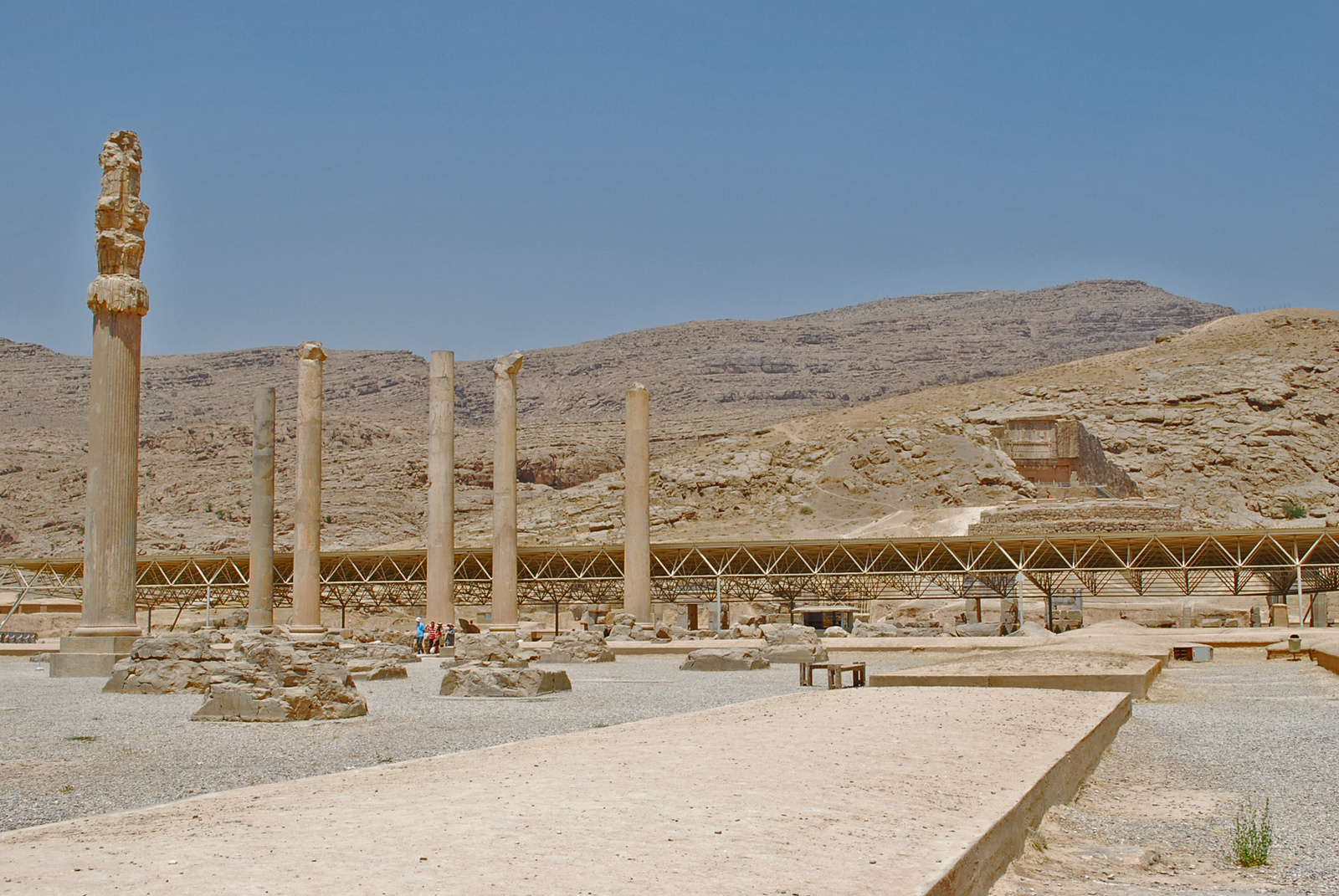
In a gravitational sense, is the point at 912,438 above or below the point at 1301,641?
above

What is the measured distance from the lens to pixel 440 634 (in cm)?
3534

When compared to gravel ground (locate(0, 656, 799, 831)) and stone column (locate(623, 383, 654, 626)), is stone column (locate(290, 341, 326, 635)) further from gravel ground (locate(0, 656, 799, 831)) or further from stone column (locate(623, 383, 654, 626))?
gravel ground (locate(0, 656, 799, 831))

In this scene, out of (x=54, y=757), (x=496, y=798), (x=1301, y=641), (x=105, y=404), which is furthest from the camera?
(x=1301, y=641)

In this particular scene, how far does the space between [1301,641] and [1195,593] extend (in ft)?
71.6

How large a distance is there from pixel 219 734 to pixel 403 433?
121401mm

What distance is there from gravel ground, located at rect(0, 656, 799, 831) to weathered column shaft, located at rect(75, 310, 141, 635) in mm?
1361

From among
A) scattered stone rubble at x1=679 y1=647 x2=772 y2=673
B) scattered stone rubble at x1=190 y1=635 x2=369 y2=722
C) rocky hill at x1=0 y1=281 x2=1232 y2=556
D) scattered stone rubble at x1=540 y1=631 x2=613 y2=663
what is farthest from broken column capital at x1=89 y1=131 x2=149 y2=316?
rocky hill at x1=0 y1=281 x2=1232 y2=556

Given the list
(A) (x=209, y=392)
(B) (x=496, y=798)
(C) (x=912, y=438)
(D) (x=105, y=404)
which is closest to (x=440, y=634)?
(D) (x=105, y=404)

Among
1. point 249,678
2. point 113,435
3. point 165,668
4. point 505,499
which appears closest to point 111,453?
point 113,435

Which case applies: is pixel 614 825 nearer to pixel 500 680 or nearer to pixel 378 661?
pixel 500 680

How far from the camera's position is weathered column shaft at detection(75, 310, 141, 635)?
896 inches

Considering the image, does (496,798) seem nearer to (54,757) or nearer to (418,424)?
(54,757)

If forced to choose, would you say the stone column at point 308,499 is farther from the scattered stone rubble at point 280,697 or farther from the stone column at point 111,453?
the scattered stone rubble at point 280,697

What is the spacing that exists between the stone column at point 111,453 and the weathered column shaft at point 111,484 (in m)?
0.01
